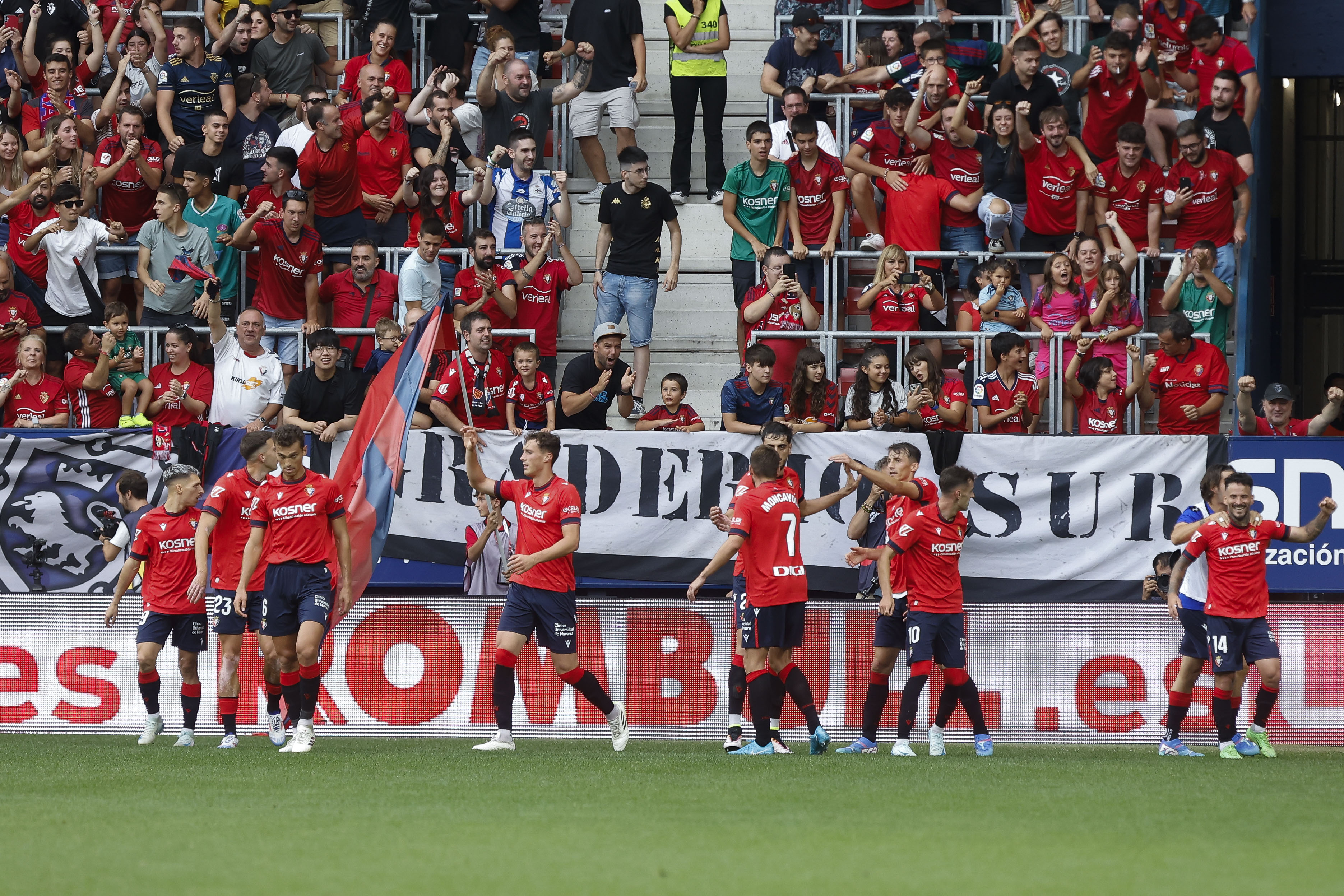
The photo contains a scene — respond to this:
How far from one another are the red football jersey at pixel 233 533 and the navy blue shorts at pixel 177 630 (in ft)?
1.04

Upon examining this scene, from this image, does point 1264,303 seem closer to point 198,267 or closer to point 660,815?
point 198,267

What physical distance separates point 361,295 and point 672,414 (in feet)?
11.0

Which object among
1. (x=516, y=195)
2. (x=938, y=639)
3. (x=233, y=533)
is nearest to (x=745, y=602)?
(x=938, y=639)

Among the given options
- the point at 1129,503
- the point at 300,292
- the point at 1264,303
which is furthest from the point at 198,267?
the point at 1264,303

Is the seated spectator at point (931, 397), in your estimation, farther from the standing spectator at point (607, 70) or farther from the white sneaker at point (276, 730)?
the white sneaker at point (276, 730)

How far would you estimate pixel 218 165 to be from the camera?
53.2 feet

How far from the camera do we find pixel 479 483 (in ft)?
38.0

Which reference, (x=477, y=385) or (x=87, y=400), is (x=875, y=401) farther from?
(x=87, y=400)

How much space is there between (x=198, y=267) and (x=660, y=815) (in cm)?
906

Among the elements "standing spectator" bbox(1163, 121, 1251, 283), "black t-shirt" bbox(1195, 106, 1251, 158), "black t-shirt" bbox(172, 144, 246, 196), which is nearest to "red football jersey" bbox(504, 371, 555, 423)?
"black t-shirt" bbox(172, 144, 246, 196)

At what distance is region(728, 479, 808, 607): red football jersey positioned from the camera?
37.5 ft

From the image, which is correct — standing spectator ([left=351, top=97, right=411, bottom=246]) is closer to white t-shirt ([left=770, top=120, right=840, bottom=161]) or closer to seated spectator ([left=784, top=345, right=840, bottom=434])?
white t-shirt ([left=770, top=120, right=840, bottom=161])

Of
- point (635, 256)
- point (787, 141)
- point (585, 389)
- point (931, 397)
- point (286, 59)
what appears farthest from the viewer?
point (286, 59)

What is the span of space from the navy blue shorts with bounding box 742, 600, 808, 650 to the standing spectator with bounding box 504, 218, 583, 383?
4.49 m
